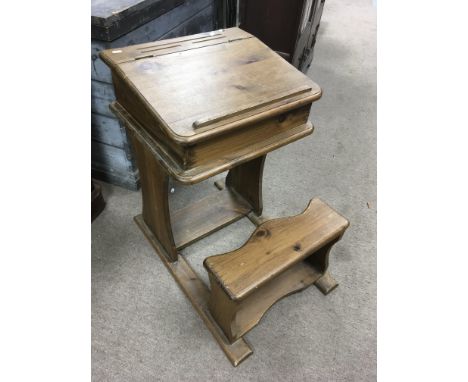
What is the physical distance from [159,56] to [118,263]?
87cm

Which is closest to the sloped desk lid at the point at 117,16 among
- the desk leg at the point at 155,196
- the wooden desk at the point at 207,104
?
the wooden desk at the point at 207,104

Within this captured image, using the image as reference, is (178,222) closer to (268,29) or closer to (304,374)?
(304,374)

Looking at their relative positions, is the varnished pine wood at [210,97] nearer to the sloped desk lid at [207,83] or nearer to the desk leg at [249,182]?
the sloped desk lid at [207,83]

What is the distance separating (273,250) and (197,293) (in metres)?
0.40

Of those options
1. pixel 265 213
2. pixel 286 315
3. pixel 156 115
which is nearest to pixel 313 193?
pixel 265 213

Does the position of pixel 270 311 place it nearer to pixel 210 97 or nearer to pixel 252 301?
pixel 252 301

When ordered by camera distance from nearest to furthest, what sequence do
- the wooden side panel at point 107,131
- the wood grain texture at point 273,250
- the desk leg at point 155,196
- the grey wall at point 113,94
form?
1. the wood grain texture at point 273,250
2. the desk leg at point 155,196
3. the grey wall at point 113,94
4. the wooden side panel at point 107,131

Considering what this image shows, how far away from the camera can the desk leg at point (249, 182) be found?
1.48 m

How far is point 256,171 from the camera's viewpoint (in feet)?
4.85

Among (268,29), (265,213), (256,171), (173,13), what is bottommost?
(265,213)

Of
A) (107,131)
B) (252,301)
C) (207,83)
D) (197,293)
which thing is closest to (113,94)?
(107,131)

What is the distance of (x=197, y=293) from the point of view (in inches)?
50.9

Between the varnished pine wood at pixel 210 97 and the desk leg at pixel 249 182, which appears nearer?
the varnished pine wood at pixel 210 97

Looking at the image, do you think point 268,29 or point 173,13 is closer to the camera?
point 173,13
